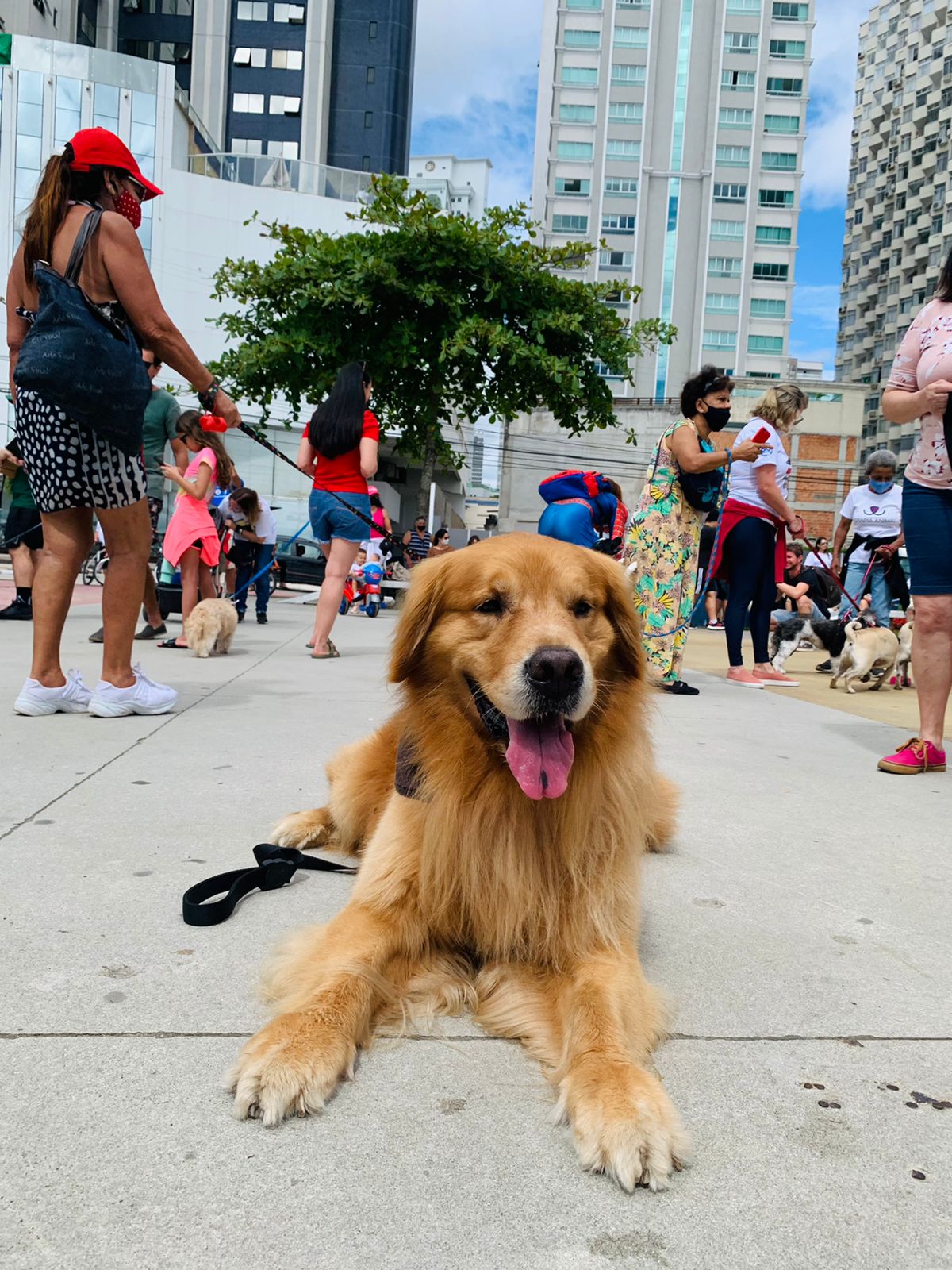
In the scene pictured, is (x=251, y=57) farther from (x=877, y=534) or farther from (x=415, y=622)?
(x=415, y=622)

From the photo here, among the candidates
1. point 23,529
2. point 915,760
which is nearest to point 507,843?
point 915,760

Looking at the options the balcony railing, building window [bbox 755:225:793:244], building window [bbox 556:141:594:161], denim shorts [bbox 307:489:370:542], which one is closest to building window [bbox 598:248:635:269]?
building window [bbox 556:141:594:161]

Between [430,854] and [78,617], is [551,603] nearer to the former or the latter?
[430,854]

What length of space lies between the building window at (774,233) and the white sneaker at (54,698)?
79.6 meters

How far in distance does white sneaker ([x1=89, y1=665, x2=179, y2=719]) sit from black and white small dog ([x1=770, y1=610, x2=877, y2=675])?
7509 mm

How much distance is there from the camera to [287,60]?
53719 mm

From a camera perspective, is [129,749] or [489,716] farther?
[129,749]

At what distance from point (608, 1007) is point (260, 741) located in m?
3.08

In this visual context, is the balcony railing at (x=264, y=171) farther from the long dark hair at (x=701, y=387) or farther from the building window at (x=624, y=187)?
the building window at (x=624, y=187)

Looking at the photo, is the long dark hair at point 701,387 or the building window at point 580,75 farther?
the building window at point 580,75

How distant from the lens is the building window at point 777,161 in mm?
74062

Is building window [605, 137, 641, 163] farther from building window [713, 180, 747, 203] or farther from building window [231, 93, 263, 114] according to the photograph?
building window [231, 93, 263, 114]

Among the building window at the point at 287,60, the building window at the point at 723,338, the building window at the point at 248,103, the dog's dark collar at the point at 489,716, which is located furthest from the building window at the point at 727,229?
the dog's dark collar at the point at 489,716

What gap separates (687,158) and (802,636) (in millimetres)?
75736
